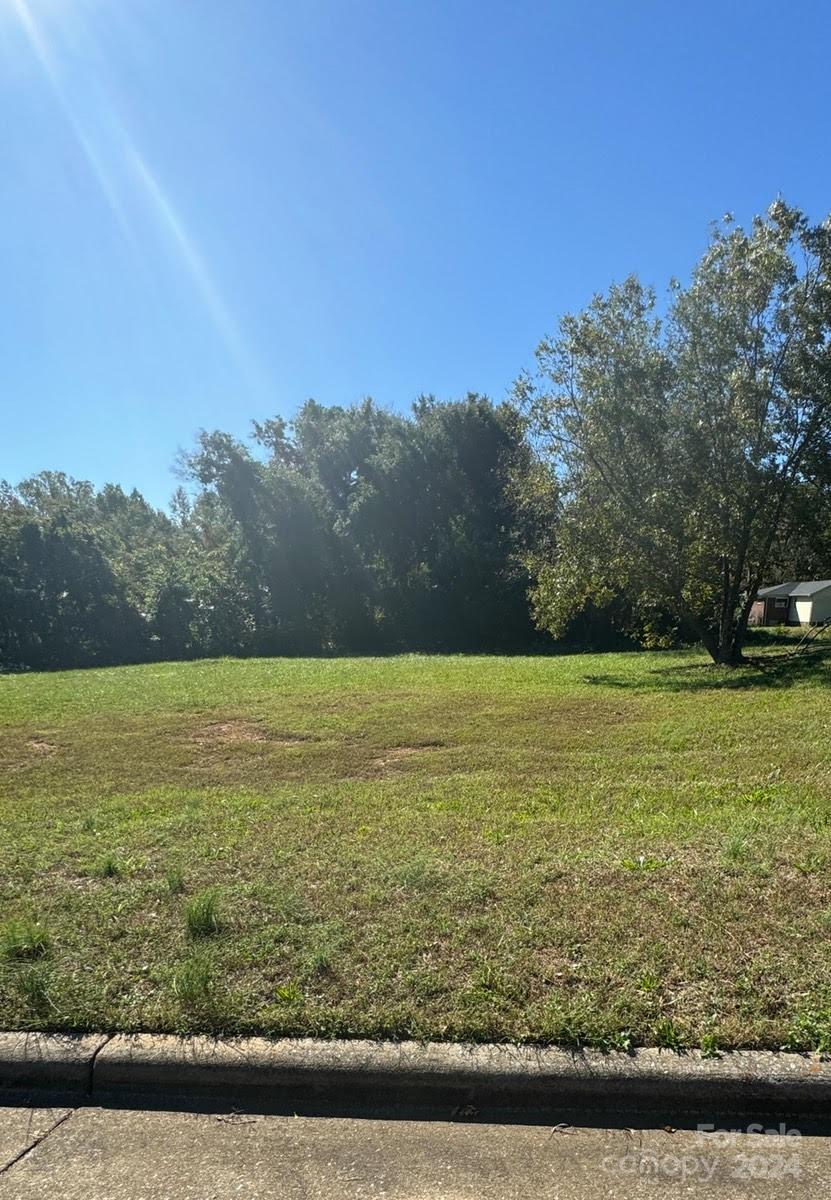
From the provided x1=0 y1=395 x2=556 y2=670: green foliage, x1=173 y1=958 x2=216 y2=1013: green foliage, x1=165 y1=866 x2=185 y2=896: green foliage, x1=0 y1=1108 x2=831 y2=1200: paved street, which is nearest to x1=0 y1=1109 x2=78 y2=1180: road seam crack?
x1=0 y1=1108 x2=831 y2=1200: paved street

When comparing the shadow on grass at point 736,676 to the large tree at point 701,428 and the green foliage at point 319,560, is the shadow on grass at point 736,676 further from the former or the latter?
Result: the green foliage at point 319,560

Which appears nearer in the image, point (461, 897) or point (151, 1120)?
point (151, 1120)

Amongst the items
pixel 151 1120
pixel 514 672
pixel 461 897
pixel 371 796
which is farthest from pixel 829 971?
pixel 514 672

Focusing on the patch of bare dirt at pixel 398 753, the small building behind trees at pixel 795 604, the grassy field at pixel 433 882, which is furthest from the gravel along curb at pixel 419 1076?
the small building behind trees at pixel 795 604

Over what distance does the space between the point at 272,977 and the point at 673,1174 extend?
169 cm

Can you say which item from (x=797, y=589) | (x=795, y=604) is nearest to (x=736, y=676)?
(x=797, y=589)

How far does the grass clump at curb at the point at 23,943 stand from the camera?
344cm

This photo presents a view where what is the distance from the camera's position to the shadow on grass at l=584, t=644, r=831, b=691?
12586 mm

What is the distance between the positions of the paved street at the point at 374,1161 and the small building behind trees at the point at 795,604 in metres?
35.6

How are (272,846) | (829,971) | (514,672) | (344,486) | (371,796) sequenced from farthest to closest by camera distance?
(344,486) < (514,672) < (371,796) < (272,846) < (829,971)

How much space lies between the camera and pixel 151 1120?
101 inches

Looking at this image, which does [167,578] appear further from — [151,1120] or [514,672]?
[151,1120]

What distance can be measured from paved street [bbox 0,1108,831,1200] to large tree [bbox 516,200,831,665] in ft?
43.7

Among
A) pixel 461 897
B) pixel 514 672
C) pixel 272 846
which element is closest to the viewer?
pixel 461 897
